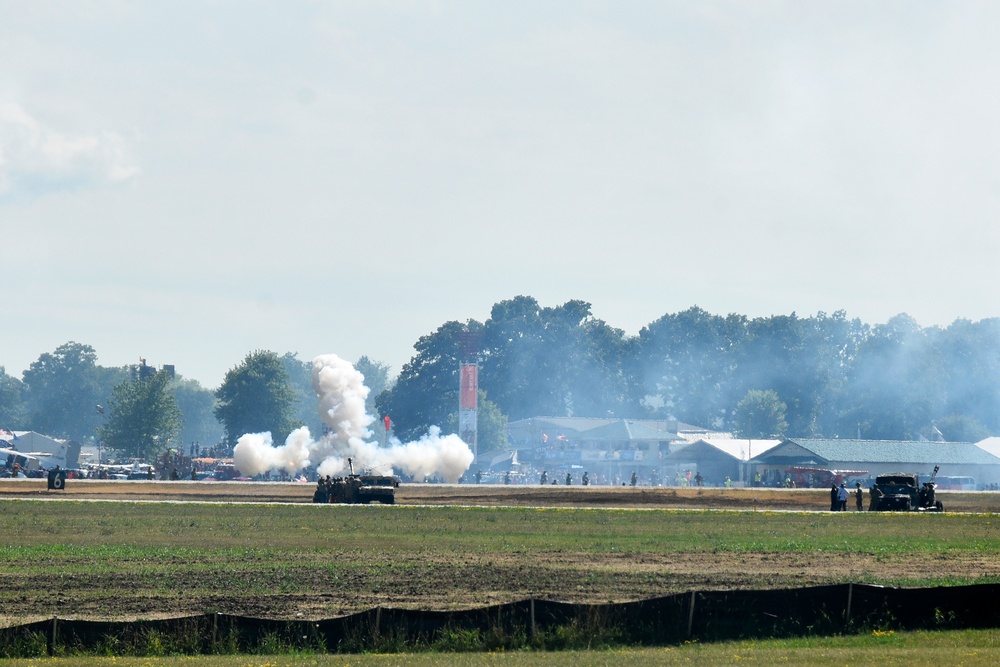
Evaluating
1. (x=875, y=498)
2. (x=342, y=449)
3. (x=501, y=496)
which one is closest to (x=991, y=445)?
(x=342, y=449)

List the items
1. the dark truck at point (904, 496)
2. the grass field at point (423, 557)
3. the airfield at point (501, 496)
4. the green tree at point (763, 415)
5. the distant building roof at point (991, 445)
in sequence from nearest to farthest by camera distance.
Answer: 1. the grass field at point (423, 557)
2. the dark truck at point (904, 496)
3. the airfield at point (501, 496)
4. the distant building roof at point (991, 445)
5. the green tree at point (763, 415)

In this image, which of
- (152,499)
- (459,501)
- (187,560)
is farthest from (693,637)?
(152,499)

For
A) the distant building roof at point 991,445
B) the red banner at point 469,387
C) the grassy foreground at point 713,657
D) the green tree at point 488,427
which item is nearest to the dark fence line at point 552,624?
the grassy foreground at point 713,657

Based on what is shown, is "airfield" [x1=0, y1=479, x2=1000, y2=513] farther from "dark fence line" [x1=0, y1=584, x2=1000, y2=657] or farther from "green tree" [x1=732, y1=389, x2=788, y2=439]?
"green tree" [x1=732, y1=389, x2=788, y2=439]

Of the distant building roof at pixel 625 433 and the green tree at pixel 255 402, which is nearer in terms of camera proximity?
the distant building roof at pixel 625 433

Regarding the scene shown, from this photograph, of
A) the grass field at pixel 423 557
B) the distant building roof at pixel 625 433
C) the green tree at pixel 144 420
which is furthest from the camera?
the distant building roof at pixel 625 433

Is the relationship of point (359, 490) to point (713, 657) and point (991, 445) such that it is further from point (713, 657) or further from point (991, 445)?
point (991, 445)

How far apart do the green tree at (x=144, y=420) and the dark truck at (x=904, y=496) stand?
401 feet

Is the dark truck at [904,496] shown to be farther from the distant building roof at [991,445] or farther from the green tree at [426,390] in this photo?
the green tree at [426,390]

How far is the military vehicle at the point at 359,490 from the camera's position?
248 ft

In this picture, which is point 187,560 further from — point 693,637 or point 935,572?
point 935,572

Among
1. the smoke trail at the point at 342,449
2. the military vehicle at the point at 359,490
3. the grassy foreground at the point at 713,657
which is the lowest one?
the grassy foreground at the point at 713,657

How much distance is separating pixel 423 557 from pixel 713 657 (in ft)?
59.3

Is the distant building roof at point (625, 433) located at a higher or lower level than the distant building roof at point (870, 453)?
higher
